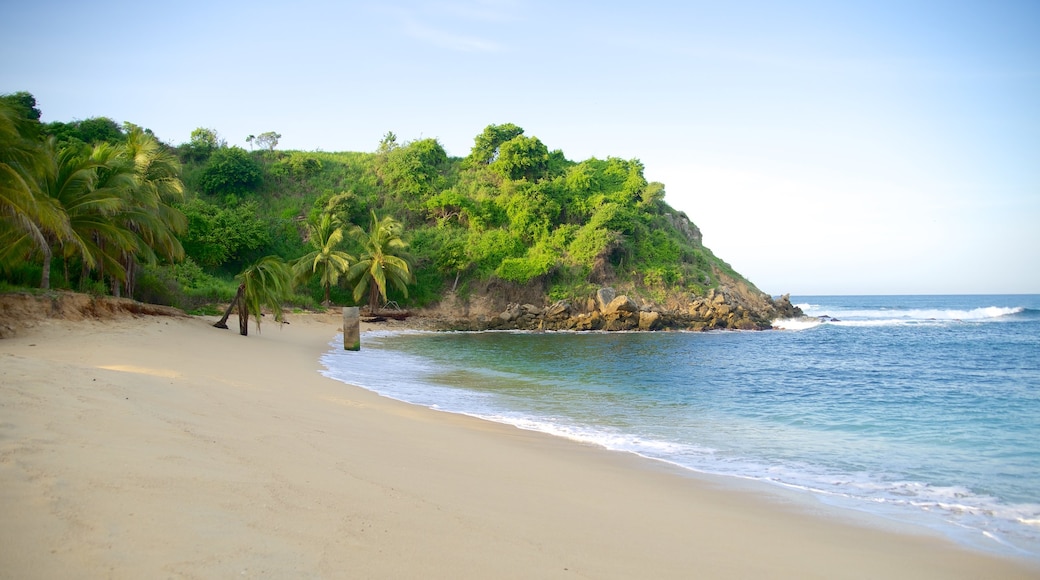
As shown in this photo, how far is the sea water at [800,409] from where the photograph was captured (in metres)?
6.75

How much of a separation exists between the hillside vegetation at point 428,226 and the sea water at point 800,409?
10966 mm

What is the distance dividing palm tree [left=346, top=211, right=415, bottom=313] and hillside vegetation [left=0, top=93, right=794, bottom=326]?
115 mm

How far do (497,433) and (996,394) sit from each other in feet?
41.8

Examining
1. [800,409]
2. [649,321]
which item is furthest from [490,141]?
[800,409]

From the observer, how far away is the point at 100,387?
6652 mm

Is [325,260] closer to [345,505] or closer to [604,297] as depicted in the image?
[604,297]

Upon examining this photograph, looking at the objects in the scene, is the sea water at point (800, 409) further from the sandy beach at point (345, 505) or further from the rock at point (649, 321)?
the rock at point (649, 321)

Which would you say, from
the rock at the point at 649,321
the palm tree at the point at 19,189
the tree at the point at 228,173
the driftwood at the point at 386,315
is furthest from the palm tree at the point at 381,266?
the palm tree at the point at 19,189

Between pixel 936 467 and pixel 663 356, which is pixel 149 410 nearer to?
pixel 936 467

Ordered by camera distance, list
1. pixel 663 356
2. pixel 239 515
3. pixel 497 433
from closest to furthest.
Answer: pixel 239 515 → pixel 497 433 → pixel 663 356

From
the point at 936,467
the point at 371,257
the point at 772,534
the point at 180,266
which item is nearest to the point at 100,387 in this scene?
the point at 772,534

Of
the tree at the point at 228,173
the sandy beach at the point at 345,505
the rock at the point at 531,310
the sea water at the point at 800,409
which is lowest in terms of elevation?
the sea water at the point at 800,409

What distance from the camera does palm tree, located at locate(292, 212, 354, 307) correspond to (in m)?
35.0

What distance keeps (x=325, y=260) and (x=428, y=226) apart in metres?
11.0
